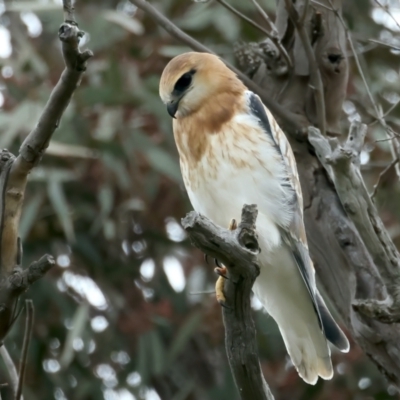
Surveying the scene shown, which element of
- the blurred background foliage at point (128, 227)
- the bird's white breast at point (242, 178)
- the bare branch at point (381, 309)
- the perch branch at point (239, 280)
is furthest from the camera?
the blurred background foliage at point (128, 227)

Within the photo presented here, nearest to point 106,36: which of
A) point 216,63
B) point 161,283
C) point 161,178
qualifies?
point 161,178

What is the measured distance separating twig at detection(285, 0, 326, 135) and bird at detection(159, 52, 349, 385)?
5.5 inches

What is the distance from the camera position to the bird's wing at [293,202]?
2109 mm

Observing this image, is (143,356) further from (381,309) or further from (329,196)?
(381,309)

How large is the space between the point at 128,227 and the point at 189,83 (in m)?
1.64

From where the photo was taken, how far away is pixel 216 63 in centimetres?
233

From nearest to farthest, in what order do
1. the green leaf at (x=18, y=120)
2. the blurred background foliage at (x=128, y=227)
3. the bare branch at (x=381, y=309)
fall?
the bare branch at (x=381, y=309) < the green leaf at (x=18, y=120) < the blurred background foliage at (x=128, y=227)

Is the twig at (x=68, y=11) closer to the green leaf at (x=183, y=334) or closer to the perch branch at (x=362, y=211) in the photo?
the perch branch at (x=362, y=211)

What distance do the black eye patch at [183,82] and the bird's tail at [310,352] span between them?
0.71m

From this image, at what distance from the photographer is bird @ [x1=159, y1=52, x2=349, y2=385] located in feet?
6.90

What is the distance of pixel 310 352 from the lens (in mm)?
2160

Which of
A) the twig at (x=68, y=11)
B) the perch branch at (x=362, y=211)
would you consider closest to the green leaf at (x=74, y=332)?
the perch branch at (x=362, y=211)

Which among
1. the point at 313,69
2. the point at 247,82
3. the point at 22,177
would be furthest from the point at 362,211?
the point at 22,177

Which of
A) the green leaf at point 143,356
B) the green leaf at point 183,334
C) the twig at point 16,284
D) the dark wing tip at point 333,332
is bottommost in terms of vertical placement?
the green leaf at point 143,356
